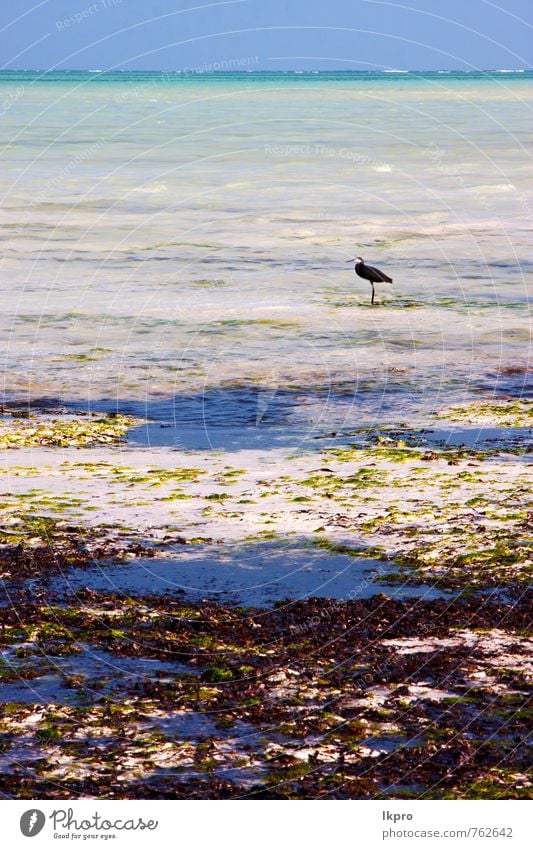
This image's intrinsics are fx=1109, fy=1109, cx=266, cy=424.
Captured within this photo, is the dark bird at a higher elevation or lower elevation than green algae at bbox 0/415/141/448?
higher

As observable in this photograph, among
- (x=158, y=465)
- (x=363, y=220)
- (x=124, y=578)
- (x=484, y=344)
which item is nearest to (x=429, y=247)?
(x=363, y=220)

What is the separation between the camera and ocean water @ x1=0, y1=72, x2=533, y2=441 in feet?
67.2

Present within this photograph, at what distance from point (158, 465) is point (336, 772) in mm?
8328

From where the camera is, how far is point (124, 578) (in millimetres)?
11539

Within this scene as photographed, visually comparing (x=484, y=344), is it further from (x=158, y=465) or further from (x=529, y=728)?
(x=529, y=728)

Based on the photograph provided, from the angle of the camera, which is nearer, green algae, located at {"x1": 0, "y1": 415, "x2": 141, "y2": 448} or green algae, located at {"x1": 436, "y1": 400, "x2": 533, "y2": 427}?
green algae, located at {"x1": 0, "y1": 415, "x2": 141, "y2": 448}

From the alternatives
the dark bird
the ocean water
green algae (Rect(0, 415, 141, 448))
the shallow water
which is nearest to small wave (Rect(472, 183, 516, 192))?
the ocean water

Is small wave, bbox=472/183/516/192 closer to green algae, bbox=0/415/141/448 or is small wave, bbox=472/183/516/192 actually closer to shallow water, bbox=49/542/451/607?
green algae, bbox=0/415/141/448

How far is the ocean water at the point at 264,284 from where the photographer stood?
806 inches

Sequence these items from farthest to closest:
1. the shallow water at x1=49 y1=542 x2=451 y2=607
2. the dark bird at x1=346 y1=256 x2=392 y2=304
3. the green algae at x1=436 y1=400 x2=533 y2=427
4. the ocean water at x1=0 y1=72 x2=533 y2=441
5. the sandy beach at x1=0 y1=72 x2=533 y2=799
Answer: the dark bird at x1=346 y1=256 x2=392 y2=304
the ocean water at x1=0 y1=72 x2=533 y2=441
the green algae at x1=436 y1=400 x2=533 y2=427
the shallow water at x1=49 y1=542 x2=451 y2=607
the sandy beach at x1=0 y1=72 x2=533 y2=799

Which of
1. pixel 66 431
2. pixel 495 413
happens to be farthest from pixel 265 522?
pixel 495 413

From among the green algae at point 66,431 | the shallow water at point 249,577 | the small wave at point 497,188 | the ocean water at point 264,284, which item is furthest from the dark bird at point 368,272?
the small wave at point 497,188

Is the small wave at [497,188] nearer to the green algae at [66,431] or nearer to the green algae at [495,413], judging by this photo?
the green algae at [495,413]
